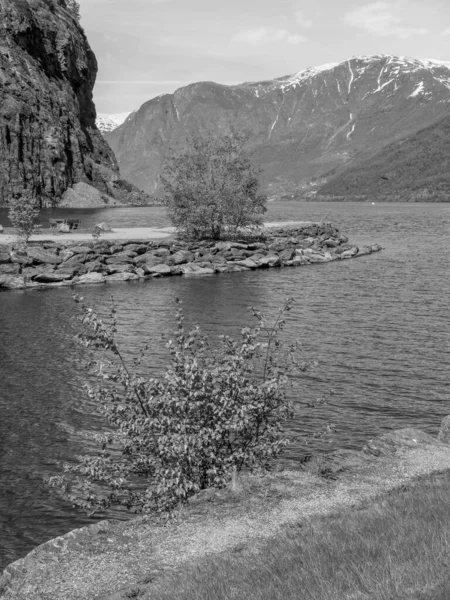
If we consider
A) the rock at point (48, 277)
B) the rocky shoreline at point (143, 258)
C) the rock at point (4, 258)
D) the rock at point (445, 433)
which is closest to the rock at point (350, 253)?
the rocky shoreline at point (143, 258)

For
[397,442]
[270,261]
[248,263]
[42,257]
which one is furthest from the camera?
[270,261]

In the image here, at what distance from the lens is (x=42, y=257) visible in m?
59.1

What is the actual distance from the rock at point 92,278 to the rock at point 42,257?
14.0 feet

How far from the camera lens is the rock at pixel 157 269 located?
59.1m

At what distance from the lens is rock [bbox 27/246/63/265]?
58406 mm

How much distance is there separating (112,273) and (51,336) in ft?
77.7

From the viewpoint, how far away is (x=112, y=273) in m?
58.1

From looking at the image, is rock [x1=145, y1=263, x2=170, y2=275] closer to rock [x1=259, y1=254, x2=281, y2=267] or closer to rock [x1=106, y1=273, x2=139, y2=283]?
rock [x1=106, y1=273, x2=139, y2=283]

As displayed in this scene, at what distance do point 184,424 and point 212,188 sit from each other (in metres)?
64.8

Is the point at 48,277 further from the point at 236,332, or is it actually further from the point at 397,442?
the point at 397,442

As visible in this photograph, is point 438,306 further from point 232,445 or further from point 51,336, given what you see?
point 232,445

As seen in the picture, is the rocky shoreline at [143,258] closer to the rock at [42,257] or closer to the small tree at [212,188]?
the rock at [42,257]

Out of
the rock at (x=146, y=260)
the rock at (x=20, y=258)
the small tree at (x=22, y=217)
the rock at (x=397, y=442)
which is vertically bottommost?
the rock at (x=146, y=260)

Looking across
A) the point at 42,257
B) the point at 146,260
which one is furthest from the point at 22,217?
the point at 146,260
